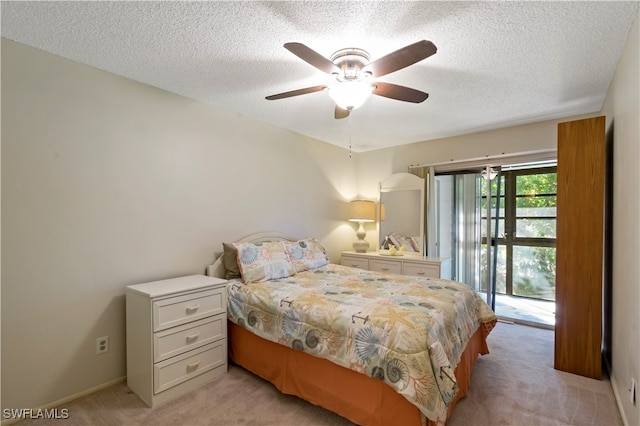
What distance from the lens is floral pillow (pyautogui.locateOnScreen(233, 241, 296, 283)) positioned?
2762mm

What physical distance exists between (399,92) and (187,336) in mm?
2288

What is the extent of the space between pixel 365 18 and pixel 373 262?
306 centimetres

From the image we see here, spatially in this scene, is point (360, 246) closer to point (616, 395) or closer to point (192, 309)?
point (192, 309)

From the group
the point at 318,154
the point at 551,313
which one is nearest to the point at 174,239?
the point at 318,154

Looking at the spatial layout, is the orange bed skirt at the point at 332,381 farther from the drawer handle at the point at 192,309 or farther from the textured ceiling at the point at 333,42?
the textured ceiling at the point at 333,42

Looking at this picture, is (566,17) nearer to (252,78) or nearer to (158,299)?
(252,78)

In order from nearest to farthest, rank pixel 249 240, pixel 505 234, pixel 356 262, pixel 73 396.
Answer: pixel 73 396 → pixel 249 240 → pixel 356 262 → pixel 505 234

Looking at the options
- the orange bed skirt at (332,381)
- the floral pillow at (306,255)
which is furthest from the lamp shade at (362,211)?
the orange bed skirt at (332,381)

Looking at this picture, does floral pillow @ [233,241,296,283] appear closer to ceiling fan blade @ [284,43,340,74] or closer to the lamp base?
the lamp base

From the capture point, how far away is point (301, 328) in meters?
2.07

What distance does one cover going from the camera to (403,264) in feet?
12.8

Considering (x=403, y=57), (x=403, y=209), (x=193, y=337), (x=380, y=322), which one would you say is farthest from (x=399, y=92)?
(x=403, y=209)

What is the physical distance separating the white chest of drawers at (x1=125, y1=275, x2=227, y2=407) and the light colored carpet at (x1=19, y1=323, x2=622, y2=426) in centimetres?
10

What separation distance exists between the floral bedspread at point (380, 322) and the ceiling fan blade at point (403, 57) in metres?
1.44
